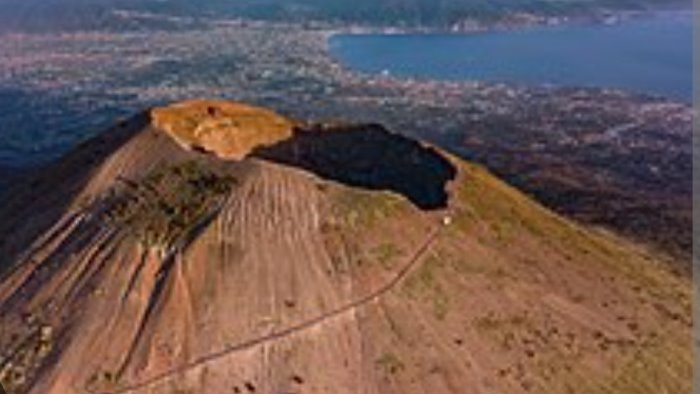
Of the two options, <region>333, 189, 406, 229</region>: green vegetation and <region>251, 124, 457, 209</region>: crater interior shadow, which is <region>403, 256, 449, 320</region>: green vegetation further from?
<region>251, 124, 457, 209</region>: crater interior shadow

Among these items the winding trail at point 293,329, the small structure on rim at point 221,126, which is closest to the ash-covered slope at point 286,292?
the winding trail at point 293,329

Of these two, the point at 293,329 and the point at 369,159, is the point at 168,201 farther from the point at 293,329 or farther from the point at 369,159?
the point at 369,159

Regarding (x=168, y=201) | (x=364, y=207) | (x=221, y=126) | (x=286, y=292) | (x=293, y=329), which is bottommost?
(x=293, y=329)

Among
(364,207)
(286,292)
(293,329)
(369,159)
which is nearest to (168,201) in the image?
(286,292)

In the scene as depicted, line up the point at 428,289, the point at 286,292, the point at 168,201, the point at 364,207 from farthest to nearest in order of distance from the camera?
the point at 364,207
the point at 168,201
the point at 428,289
the point at 286,292

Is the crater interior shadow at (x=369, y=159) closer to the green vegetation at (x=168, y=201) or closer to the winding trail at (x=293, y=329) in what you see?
the winding trail at (x=293, y=329)

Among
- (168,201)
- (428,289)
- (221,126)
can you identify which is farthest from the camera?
(221,126)
